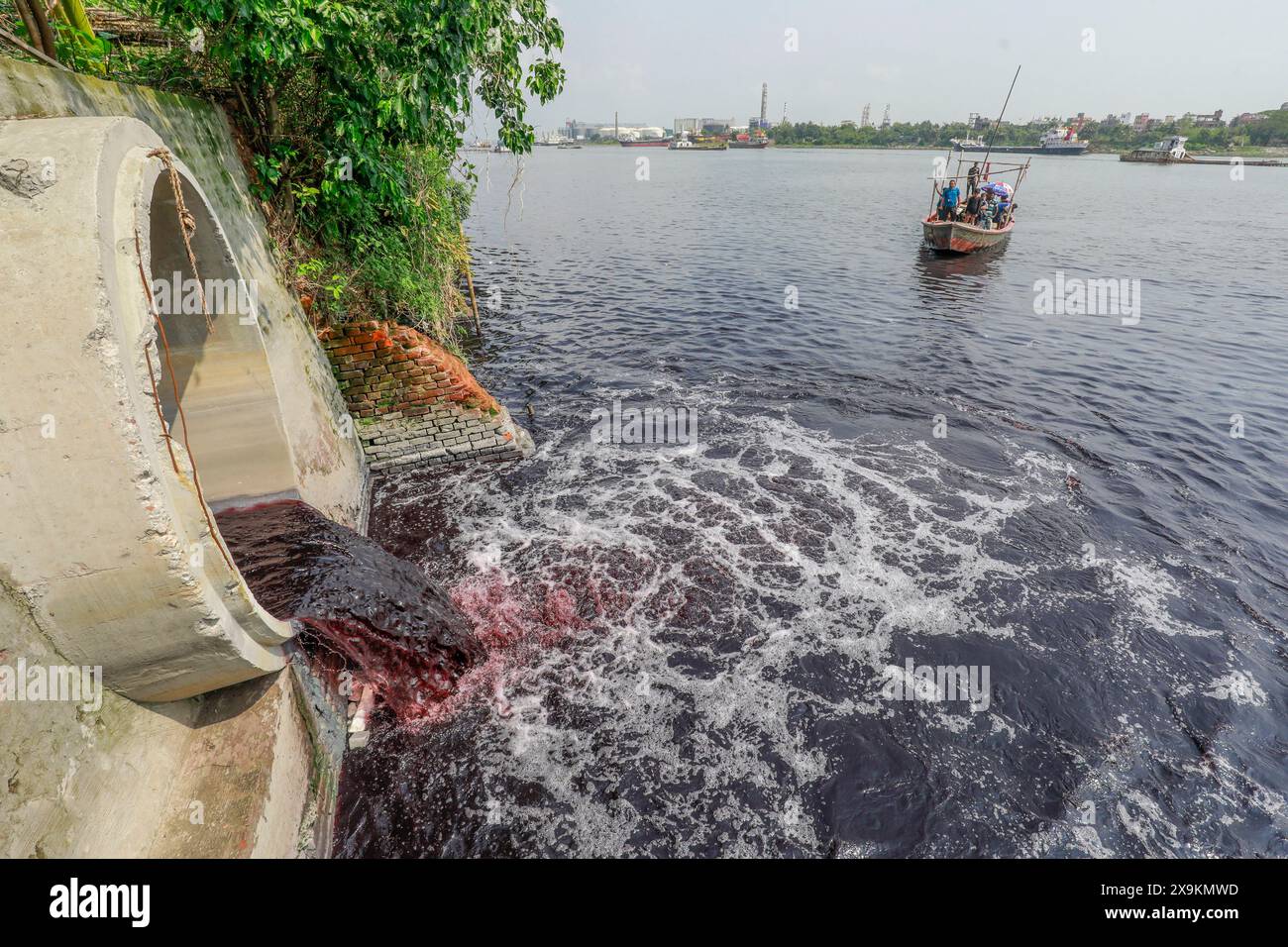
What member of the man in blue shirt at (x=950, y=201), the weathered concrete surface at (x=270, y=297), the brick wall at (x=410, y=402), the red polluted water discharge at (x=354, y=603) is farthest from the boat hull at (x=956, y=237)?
the red polluted water discharge at (x=354, y=603)

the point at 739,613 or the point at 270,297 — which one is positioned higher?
the point at 270,297

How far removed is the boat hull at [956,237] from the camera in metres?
23.5

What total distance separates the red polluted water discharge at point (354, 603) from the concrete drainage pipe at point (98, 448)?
136cm

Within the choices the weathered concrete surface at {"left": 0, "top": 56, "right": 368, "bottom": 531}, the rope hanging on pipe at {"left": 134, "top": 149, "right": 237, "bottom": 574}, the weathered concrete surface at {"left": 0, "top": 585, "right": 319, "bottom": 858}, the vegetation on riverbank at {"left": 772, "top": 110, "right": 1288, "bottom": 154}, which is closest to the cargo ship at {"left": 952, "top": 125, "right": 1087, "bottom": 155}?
the vegetation on riverbank at {"left": 772, "top": 110, "right": 1288, "bottom": 154}

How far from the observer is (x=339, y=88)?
7.10 meters

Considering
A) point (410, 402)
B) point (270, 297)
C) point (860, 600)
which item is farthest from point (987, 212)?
point (270, 297)

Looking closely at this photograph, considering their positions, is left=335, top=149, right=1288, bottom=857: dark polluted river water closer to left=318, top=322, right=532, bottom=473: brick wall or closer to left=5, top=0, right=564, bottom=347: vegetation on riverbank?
left=318, top=322, right=532, bottom=473: brick wall

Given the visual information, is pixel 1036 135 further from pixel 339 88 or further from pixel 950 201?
pixel 339 88

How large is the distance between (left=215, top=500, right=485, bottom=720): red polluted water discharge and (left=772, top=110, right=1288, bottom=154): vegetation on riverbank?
122m

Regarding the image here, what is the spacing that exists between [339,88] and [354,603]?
6216 millimetres

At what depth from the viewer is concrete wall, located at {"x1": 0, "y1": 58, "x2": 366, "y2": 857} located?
107 inches
